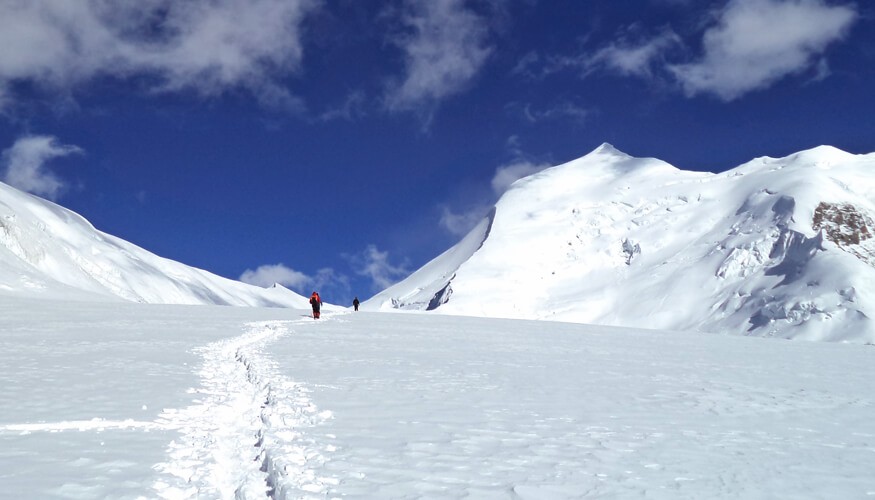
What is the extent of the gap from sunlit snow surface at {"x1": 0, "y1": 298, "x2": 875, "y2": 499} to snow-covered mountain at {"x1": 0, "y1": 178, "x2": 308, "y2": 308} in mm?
53317

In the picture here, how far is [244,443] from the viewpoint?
8.84 metres

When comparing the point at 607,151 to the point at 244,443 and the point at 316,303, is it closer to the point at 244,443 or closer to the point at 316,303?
the point at 316,303

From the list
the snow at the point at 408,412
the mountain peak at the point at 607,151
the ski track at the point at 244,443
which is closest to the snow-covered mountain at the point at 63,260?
the snow at the point at 408,412

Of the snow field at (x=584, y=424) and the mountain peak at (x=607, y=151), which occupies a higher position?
the mountain peak at (x=607, y=151)

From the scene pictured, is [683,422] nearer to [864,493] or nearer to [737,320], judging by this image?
[864,493]

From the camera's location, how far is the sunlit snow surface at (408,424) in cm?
752

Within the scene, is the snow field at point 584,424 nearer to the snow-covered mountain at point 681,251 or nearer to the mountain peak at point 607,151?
the snow-covered mountain at point 681,251

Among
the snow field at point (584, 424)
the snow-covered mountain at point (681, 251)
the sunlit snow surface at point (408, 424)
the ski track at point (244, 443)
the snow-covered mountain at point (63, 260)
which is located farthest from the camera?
the snow-covered mountain at point (681, 251)

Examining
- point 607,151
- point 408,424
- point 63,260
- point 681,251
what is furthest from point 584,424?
point 607,151

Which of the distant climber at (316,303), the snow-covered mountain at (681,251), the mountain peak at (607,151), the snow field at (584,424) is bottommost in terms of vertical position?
the snow field at (584,424)

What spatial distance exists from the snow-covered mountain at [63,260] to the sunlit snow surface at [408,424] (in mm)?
53317

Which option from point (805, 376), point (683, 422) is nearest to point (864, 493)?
point (683, 422)

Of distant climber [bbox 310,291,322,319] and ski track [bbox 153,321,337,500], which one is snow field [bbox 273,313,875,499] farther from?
distant climber [bbox 310,291,322,319]

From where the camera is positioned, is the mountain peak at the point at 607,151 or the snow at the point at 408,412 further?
the mountain peak at the point at 607,151
